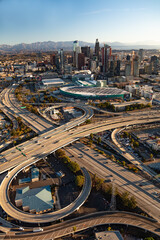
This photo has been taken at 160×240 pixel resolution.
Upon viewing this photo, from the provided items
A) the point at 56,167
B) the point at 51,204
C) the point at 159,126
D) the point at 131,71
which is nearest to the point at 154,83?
the point at 131,71

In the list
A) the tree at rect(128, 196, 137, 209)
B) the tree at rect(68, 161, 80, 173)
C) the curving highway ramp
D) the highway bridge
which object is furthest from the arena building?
the highway bridge

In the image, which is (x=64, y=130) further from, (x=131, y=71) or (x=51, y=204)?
(x=131, y=71)

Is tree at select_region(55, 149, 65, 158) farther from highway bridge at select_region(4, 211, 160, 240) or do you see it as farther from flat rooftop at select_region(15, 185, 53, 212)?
highway bridge at select_region(4, 211, 160, 240)

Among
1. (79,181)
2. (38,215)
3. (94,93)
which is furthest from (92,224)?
(94,93)

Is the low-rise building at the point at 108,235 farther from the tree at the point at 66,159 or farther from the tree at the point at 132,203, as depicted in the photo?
the tree at the point at 66,159

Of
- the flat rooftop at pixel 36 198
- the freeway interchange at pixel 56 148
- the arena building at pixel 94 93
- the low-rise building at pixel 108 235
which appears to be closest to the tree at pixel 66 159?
the freeway interchange at pixel 56 148

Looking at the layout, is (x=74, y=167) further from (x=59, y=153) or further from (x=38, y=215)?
(x=38, y=215)
